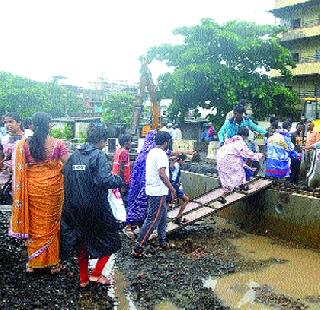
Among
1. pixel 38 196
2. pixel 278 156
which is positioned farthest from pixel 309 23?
pixel 38 196

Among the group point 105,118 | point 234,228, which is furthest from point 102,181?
point 105,118

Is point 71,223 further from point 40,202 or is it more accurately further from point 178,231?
point 178,231

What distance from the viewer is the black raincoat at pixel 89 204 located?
169 inches

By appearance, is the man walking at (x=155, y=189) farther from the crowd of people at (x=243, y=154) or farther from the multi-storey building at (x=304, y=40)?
the multi-storey building at (x=304, y=40)

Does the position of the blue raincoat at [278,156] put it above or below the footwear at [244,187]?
above

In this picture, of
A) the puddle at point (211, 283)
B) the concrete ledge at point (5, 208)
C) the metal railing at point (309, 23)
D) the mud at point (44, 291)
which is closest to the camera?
the mud at point (44, 291)

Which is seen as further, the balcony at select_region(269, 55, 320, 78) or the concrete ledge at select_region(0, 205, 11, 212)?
the balcony at select_region(269, 55, 320, 78)

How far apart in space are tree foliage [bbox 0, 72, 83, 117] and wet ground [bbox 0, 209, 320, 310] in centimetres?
3861

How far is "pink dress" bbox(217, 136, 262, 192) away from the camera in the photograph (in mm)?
7469

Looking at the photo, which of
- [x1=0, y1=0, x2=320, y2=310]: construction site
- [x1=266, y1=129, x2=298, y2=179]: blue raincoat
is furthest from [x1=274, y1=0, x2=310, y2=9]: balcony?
[x1=266, y1=129, x2=298, y2=179]: blue raincoat

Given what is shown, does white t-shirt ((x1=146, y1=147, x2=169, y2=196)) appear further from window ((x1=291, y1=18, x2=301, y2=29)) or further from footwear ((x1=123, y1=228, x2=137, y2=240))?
window ((x1=291, y1=18, x2=301, y2=29))

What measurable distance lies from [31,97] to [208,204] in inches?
1542

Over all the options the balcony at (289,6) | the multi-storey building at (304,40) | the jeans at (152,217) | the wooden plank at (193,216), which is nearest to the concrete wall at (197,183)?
the wooden plank at (193,216)

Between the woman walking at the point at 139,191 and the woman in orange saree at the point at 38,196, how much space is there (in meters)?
2.25
